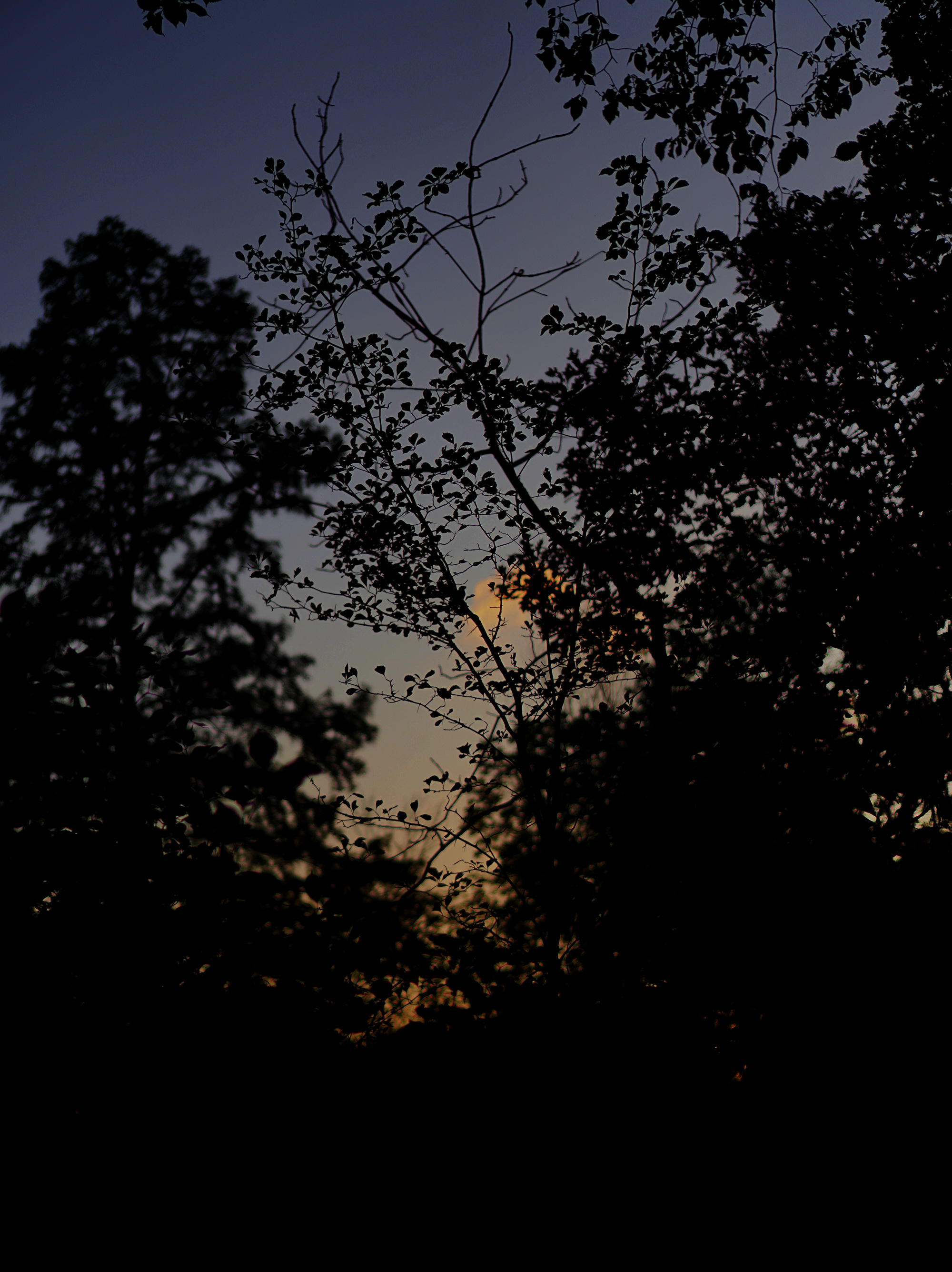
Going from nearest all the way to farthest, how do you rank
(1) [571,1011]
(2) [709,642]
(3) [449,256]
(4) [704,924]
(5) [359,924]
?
1. (5) [359,924]
2. (1) [571,1011]
3. (4) [704,924]
4. (3) [449,256]
5. (2) [709,642]

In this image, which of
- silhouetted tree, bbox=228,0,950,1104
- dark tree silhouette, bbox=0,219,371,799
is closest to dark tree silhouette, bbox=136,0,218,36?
A: silhouetted tree, bbox=228,0,950,1104

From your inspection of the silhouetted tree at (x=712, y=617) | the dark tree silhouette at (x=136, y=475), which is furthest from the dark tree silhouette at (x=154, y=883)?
Result: the dark tree silhouette at (x=136, y=475)

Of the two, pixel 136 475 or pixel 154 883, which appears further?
pixel 136 475

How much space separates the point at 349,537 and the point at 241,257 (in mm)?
2541

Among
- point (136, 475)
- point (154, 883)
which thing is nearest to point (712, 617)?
point (154, 883)

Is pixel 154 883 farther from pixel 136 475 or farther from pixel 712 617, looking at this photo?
pixel 136 475

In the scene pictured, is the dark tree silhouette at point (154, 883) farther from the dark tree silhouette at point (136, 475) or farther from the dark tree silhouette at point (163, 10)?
the dark tree silhouette at point (136, 475)

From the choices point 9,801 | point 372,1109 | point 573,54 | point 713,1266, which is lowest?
point 713,1266

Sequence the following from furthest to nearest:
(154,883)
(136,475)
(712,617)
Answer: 1. (136,475)
2. (712,617)
3. (154,883)

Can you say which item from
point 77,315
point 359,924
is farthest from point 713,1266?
point 77,315

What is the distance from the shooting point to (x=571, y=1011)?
4.57m

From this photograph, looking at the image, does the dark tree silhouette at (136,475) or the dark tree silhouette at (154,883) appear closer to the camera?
the dark tree silhouette at (154,883)

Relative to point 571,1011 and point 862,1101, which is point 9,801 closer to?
point 571,1011

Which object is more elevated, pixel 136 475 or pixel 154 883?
pixel 136 475
